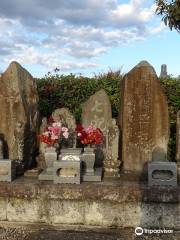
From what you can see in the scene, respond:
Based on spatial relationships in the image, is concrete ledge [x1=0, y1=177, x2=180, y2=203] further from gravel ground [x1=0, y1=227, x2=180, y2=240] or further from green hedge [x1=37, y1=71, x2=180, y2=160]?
green hedge [x1=37, y1=71, x2=180, y2=160]

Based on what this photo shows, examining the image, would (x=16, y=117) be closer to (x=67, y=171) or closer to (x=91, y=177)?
(x=67, y=171)

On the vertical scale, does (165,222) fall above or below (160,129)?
below

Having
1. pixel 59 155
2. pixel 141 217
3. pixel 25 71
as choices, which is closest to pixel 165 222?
pixel 141 217

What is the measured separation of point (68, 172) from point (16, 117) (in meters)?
1.65

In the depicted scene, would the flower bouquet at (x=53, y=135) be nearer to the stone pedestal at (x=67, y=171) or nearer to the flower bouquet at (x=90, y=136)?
the flower bouquet at (x=90, y=136)

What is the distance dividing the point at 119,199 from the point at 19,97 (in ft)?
8.72

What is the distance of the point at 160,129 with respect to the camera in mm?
7793

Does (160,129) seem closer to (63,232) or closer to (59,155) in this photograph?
(59,155)

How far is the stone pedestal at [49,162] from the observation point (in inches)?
284

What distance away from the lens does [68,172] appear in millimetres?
6988

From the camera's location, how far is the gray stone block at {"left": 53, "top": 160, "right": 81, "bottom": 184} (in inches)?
273

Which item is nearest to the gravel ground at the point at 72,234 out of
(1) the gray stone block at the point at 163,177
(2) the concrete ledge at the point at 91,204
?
(2) the concrete ledge at the point at 91,204

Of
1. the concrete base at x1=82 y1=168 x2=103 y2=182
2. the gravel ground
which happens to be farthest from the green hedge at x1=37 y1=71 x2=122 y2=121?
the gravel ground

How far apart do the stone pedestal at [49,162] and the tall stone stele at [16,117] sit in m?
0.70
